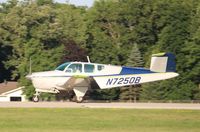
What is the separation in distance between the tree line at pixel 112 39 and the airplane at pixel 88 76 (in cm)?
994

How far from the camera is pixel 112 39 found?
195ft

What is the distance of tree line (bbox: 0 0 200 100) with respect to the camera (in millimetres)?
50031

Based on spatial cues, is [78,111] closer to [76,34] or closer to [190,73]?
[190,73]

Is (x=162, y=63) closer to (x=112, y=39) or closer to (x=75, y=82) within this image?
(x=75, y=82)

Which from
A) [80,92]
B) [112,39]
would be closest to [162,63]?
[80,92]

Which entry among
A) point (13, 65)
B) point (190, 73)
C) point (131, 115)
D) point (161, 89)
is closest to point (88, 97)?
point (161, 89)

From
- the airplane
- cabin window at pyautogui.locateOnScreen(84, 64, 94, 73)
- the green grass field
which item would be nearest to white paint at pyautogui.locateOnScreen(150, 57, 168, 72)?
the airplane

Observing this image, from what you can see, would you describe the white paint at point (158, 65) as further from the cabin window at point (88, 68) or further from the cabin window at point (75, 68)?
the cabin window at point (75, 68)

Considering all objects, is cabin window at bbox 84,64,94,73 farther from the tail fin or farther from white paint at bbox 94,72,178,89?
the tail fin

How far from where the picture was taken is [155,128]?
21.6m

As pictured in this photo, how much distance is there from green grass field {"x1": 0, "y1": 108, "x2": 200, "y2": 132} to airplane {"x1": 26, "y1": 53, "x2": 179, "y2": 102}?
6.90 m

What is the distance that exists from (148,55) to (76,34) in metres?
9.86

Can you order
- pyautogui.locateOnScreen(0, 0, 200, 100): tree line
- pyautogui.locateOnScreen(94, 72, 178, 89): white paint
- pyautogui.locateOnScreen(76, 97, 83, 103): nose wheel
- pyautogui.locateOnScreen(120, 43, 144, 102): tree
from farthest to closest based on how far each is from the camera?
1. pyautogui.locateOnScreen(0, 0, 200, 100): tree line
2. pyautogui.locateOnScreen(120, 43, 144, 102): tree
3. pyautogui.locateOnScreen(94, 72, 178, 89): white paint
4. pyautogui.locateOnScreen(76, 97, 83, 103): nose wheel

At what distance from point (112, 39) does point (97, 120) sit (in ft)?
116
